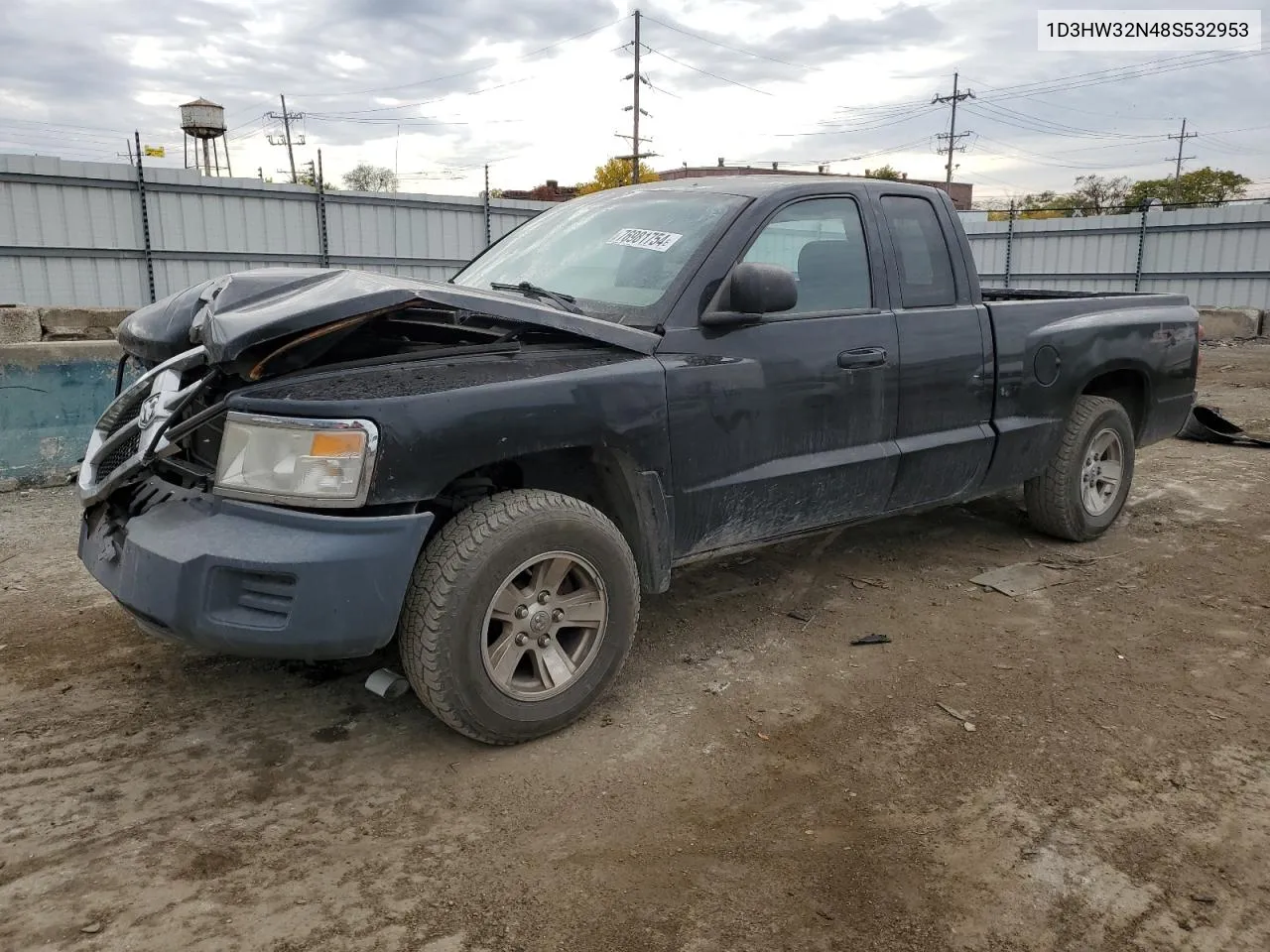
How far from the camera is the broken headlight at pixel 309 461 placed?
2.67 meters

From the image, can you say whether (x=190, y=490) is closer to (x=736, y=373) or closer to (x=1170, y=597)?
(x=736, y=373)

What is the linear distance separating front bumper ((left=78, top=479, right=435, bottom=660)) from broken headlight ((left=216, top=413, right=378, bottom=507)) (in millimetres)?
55

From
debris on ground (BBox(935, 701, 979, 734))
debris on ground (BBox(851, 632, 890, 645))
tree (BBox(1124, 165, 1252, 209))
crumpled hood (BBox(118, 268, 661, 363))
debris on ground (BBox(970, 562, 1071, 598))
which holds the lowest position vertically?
debris on ground (BBox(935, 701, 979, 734))

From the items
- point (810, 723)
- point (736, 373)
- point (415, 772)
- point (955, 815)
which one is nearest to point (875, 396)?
point (736, 373)

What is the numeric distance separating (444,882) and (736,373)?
1.97 m

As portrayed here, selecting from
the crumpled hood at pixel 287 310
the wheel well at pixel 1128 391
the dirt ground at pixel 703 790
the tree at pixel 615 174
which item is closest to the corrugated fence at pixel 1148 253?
the wheel well at pixel 1128 391

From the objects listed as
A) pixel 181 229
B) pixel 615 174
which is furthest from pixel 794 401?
pixel 615 174

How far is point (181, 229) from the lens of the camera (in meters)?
14.0

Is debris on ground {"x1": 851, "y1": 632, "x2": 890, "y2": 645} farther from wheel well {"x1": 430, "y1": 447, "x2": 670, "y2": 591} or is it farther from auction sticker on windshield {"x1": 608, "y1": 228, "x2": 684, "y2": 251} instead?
auction sticker on windshield {"x1": 608, "y1": 228, "x2": 684, "y2": 251}

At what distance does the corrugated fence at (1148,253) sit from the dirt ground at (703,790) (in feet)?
Answer: 53.5

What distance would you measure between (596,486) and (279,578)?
1.18m

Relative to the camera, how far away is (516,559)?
294 centimetres

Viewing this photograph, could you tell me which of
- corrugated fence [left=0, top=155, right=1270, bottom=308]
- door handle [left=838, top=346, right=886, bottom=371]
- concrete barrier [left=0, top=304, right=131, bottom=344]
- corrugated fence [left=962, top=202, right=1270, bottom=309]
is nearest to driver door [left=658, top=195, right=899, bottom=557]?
door handle [left=838, top=346, right=886, bottom=371]

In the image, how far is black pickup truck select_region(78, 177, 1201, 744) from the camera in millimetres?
2713
